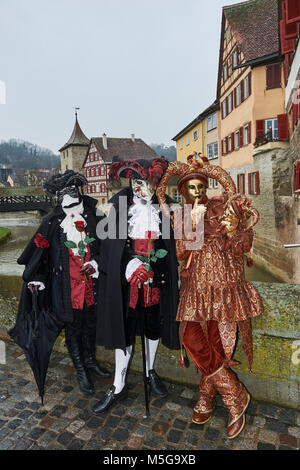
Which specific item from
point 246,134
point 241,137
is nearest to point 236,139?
point 241,137

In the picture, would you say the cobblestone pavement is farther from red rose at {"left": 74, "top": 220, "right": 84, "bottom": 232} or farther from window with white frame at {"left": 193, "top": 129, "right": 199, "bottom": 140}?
window with white frame at {"left": 193, "top": 129, "right": 199, "bottom": 140}

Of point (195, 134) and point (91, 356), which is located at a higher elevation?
point (195, 134)

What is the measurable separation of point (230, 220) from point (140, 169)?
88cm

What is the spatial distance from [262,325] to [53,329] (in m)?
2.04

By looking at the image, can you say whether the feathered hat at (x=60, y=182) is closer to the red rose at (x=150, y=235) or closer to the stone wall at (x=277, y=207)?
the red rose at (x=150, y=235)

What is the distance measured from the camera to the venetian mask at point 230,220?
98.9 inches

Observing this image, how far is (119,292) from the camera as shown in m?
2.90

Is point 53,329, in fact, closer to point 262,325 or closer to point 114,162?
point 114,162

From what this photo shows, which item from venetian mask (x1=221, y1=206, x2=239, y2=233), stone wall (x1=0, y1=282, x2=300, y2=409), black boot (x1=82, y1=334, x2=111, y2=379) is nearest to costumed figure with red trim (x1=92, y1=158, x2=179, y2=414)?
black boot (x1=82, y1=334, x2=111, y2=379)

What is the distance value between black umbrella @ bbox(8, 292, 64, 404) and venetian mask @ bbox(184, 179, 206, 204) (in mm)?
1791

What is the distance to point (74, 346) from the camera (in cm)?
351

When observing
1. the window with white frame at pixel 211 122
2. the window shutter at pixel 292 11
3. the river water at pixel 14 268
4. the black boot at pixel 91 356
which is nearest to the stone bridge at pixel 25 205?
the river water at pixel 14 268

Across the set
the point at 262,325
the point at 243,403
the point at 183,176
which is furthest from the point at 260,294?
the point at 183,176

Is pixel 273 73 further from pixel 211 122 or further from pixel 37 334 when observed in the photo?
pixel 37 334
